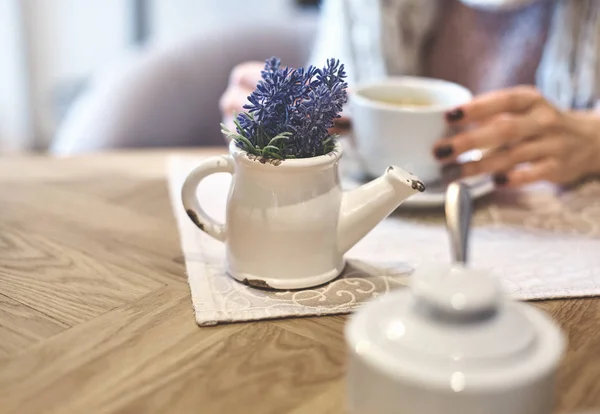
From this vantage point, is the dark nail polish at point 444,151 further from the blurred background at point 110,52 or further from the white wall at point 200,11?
the white wall at point 200,11

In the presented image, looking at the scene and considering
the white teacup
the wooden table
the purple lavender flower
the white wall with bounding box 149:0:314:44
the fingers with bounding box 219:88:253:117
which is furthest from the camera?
the white wall with bounding box 149:0:314:44

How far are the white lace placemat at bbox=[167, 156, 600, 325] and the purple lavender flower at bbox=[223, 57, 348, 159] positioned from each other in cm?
13

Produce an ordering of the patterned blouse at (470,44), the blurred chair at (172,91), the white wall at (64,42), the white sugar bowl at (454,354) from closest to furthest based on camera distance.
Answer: the white sugar bowl at (454,354) → the patterned blouse at (470,44) → the blurred chair at (172,91) → the white wall at (64,42)

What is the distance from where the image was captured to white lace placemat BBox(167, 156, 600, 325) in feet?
2.07

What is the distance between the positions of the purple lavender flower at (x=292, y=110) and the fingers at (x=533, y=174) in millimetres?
349

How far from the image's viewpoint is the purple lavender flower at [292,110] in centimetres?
60

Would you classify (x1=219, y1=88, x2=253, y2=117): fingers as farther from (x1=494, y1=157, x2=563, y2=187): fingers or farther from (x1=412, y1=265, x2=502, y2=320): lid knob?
(x1=412, y1=265, x2=502, y2=320): lid knob

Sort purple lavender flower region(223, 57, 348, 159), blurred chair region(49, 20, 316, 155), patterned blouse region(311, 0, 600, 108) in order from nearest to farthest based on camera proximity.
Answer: purple lavender flower region(223, 57, 348, 159), patterned blouse region(311, 0, 600, 108), blurred chair region(49, 20, 316, 155)

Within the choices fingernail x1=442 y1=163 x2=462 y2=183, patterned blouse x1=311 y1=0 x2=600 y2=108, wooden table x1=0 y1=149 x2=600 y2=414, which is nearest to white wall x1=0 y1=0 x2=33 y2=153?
patterned blouse x1=311 y1=0 x2=600 y2=108

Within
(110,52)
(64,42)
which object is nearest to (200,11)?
(110,52)

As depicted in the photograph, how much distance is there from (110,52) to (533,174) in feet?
7.29

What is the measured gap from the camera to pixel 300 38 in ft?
4.97

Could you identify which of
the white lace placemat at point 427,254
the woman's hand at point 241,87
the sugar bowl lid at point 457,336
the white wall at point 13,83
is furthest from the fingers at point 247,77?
the white wall at point 13,83

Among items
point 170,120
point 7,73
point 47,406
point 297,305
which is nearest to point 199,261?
point 297,305
